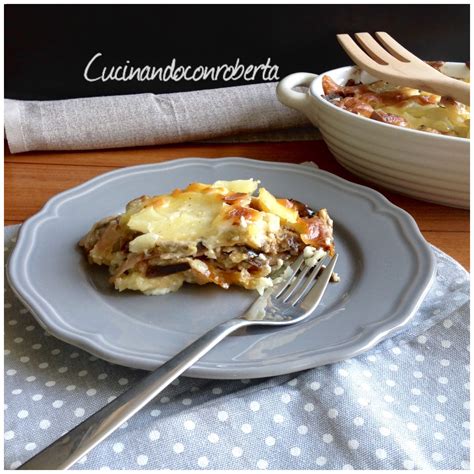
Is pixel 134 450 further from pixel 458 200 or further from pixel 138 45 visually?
pixel 138 45

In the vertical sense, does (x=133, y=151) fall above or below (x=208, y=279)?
below

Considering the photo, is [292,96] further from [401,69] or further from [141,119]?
[141,119]

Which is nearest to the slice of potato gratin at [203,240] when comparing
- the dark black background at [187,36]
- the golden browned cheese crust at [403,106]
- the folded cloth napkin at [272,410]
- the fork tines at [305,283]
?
the fork tines at [305,283]

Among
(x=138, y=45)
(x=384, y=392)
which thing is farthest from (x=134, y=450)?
(x=138, y=45)

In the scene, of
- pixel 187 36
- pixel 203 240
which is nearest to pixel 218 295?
pixel 203 240

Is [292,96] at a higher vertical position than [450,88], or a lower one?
lower
